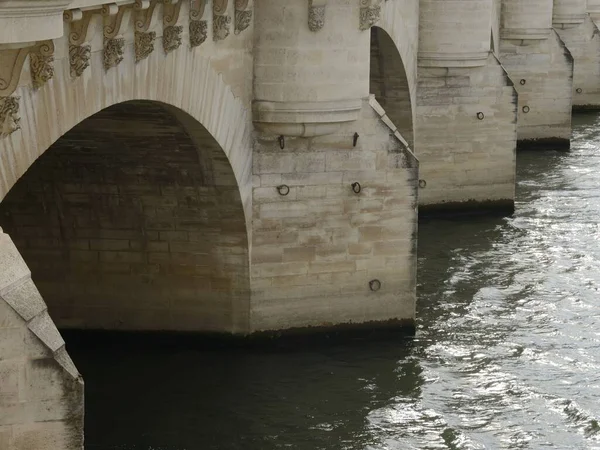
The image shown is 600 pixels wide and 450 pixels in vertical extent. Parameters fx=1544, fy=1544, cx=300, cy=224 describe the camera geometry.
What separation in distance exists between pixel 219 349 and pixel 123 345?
140 cm

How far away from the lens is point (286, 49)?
68.7 ft

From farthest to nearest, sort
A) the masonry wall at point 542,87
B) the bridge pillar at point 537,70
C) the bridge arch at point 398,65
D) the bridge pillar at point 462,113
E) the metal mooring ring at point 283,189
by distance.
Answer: the masonry wall at point 542,87 → the bridge pillar at point 537,70 → the bridge pillar at point 462,113 → the bridge arch at point 398,65 → the metal mooring ring at point 283,189

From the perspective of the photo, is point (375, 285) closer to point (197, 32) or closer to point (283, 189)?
point (283, 189)

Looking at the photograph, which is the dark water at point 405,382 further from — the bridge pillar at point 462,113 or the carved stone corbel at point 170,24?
the bridge pillar at point 462,113

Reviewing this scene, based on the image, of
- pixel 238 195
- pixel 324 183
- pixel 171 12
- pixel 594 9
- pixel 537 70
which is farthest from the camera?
pixel 594 9

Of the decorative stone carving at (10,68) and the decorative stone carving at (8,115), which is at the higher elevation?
the decorative stone carving at (10,68)

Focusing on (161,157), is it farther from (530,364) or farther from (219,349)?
(530,364)

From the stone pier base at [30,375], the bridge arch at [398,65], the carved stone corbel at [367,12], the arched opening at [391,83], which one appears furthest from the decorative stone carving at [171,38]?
the arched opening at [391,83]

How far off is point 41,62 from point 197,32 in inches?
199

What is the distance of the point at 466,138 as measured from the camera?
32625 mm

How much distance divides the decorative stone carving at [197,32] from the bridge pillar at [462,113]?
45.1ft

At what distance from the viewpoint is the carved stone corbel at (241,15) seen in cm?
1992

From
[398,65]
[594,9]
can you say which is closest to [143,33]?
[398,65]

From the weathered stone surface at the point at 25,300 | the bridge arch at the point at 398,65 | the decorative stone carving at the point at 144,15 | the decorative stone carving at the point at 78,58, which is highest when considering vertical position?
the decorative stone carving at the point at 144,15
